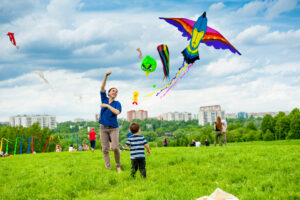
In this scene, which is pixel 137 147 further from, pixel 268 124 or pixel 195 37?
pixel 268 124

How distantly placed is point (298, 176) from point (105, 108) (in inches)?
204

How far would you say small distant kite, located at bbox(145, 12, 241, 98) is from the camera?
9.79 meters

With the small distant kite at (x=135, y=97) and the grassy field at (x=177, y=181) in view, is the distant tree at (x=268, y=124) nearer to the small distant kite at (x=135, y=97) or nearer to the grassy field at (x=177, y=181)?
the small distant kite at (x=135, y=97)

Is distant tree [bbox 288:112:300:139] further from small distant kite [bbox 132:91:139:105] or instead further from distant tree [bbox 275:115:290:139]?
small distant kite [bbox 132:91:139:105]

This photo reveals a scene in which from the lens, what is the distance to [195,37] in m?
9.93

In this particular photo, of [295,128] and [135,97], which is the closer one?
[135,97]

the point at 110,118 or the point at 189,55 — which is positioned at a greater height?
the point at 189,55

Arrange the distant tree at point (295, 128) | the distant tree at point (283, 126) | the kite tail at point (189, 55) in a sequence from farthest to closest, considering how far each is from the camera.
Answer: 1. the distant tree at point (283, 126)
2. the distant tree at point (295, 128)
3. the kite tail at point (189, 55)

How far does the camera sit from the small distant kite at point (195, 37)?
32.1 ft

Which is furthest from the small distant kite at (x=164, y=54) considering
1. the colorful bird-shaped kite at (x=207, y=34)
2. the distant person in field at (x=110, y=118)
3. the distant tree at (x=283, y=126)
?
the distant tree at (x=283, y=126)

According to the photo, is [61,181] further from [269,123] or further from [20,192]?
[269,123]

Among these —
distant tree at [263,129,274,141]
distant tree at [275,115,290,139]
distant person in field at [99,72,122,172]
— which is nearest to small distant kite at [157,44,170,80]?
distant person in field at [99,72,122,172]

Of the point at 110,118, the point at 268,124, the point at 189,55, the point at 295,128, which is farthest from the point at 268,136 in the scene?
the point at 110,118

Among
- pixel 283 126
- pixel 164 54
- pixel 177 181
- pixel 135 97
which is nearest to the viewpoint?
pixel 177 181
